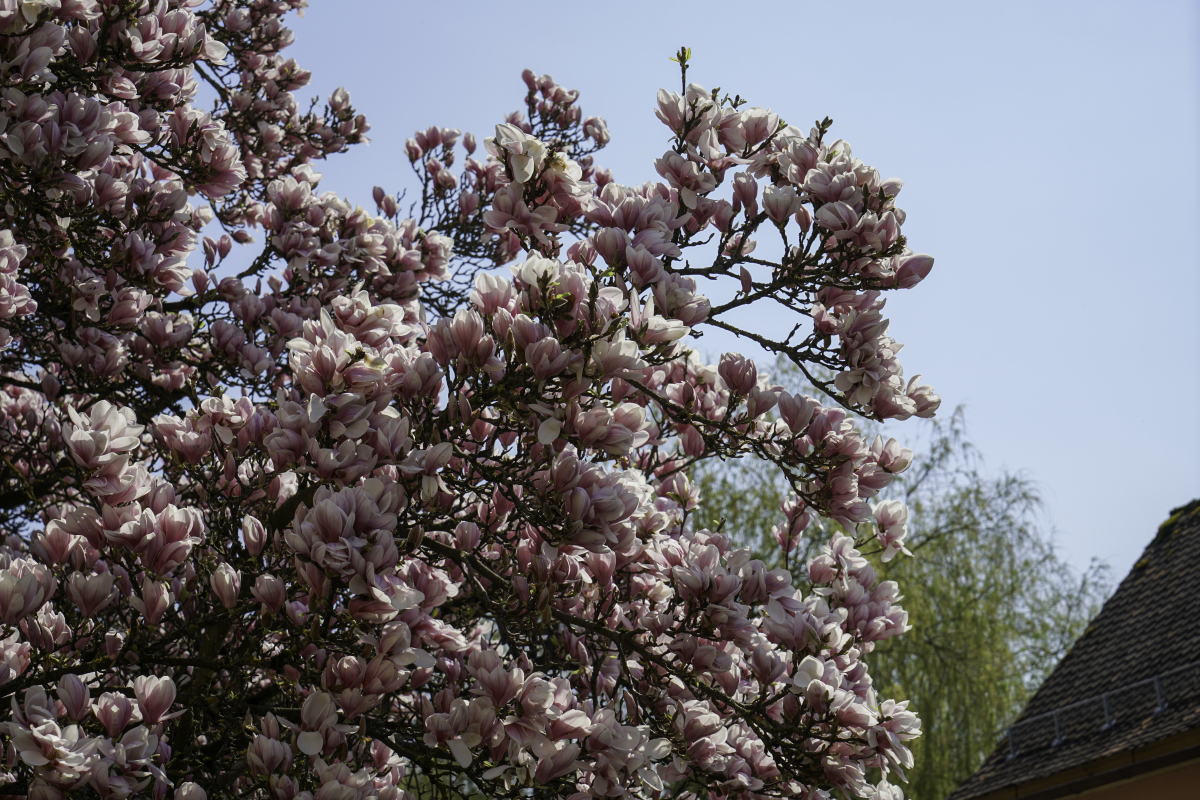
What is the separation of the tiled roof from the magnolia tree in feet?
21.9

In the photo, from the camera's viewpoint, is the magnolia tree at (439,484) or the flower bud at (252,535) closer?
the magnolia tree at (439,484)

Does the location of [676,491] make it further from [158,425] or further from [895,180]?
[158,425]

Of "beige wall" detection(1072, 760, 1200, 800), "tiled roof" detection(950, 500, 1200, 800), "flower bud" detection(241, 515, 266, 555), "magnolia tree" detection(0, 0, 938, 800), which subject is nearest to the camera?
"magnolia tree" detection(0, 0, 938, 800)

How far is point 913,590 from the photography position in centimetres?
1296

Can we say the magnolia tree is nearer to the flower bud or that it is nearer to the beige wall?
the flower bud

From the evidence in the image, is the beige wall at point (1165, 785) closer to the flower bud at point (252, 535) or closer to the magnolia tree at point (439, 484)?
the magnolia tree at point (439, 484)

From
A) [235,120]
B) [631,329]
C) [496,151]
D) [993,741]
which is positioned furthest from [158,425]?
[993,741]

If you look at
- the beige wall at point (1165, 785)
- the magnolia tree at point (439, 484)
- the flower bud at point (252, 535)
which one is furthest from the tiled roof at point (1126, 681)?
the flower bud at point (252, 535)

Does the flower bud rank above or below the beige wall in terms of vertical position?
above

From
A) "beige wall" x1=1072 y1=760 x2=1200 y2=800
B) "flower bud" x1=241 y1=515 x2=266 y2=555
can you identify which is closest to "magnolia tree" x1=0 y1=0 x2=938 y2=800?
"flower bud" x1=241 y1=515 x2=266 y2=555

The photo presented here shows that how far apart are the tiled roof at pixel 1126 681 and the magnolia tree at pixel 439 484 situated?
21.9 ft

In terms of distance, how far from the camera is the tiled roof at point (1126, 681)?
8930 millimetres

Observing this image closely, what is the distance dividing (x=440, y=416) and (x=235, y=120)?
4.33 meters

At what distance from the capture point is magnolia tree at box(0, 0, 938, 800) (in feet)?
8.02
